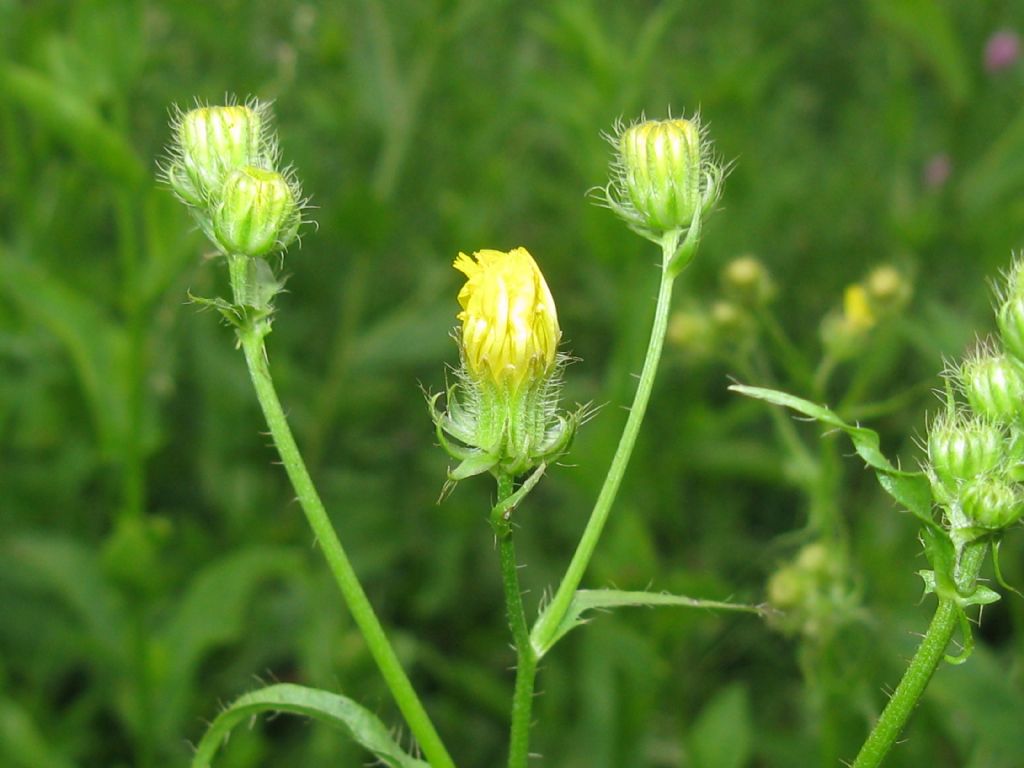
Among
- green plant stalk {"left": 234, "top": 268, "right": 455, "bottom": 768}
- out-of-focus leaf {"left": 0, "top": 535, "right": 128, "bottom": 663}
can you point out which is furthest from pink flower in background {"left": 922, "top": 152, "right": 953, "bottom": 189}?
green plant stalk {"left": 234, "top": 268, "right": 455, "bottom": 768}

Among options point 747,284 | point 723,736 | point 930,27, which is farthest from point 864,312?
point 930,27

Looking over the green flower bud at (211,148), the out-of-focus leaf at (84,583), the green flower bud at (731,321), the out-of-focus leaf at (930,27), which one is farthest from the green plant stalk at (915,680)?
the out-of-focus leaf at (930,27)

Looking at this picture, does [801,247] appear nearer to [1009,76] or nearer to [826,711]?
[1009,76]

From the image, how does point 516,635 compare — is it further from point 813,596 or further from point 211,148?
point 813,596

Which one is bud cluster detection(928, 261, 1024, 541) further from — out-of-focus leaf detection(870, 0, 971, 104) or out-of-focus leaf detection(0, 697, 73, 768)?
out-of-focus leaf detection(870, 0, 971, 104)

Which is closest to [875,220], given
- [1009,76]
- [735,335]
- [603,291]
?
[1009,76]

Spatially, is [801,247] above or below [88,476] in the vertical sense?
above
